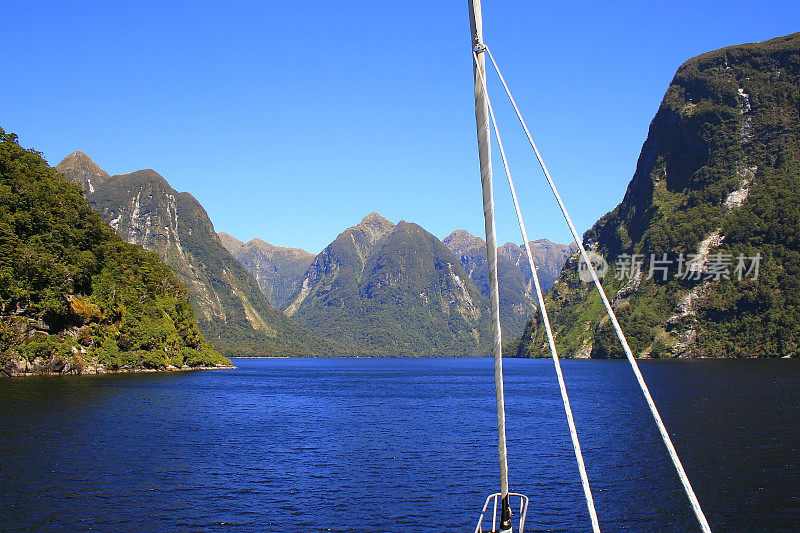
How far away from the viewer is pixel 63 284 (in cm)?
9675

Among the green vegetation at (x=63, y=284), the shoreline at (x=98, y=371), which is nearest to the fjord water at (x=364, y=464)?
the shoreline at (x=98, y=371)

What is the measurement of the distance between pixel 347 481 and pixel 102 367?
90.8 metres

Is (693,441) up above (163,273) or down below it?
below

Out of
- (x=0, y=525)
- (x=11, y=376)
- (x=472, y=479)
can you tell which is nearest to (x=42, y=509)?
(x=0, y=525)

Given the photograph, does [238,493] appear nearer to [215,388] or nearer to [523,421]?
[523,421]

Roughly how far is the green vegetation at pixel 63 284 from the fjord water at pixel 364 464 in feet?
68.6

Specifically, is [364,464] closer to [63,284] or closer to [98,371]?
[63,284]

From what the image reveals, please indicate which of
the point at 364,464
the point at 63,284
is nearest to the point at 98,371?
the point at 63,284

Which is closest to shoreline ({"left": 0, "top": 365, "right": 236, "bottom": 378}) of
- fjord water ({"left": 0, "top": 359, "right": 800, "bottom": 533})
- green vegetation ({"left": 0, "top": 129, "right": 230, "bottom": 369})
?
green vegetation ({"left": 0, "top": 129, "right": 230, "bottom": 369})

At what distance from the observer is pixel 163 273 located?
154 metres

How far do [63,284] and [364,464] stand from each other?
7557 centimetres

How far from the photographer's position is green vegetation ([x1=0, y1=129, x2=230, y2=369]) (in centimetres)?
9119

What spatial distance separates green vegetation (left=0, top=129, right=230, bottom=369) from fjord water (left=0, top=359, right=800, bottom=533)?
20.9 m

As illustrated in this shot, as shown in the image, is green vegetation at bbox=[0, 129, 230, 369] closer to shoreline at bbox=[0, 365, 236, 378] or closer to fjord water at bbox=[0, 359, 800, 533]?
shoreline at bbox=[0, 365, 236, 378]
